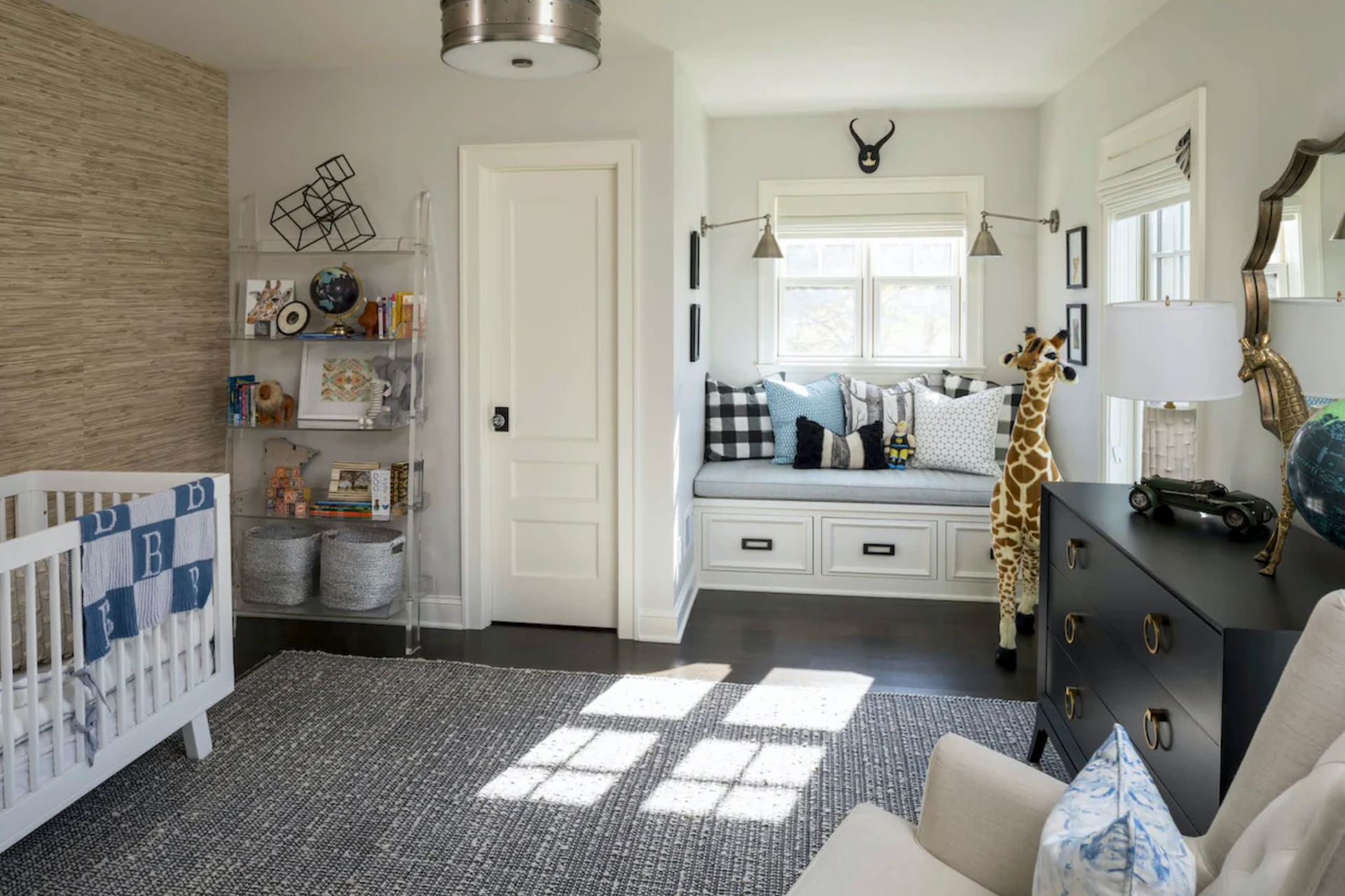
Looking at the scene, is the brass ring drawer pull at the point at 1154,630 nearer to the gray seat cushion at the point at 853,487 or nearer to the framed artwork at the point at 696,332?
the gray seat cushion at the point at 853,487

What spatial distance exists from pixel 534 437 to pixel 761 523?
122 centimetres

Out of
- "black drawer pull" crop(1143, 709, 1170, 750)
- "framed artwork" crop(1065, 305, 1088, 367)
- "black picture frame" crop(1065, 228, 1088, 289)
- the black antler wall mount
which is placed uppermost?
the black antler wall mount

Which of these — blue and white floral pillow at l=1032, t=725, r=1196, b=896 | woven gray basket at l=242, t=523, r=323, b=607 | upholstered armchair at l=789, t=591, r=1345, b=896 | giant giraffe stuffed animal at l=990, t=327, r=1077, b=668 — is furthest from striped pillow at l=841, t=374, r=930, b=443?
blue and white floral pillow at l=1032, t=725, r=1196, b=896

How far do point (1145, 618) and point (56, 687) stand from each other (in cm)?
242

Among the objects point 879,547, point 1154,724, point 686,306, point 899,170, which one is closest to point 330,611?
point 686,306

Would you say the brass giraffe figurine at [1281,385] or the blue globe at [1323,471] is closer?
the blue globe at [1323,471]

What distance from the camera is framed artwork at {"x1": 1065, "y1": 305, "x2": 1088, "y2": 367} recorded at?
4348mm

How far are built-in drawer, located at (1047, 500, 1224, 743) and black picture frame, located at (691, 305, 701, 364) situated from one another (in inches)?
89.2

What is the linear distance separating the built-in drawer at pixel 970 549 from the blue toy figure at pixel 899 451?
0.50m

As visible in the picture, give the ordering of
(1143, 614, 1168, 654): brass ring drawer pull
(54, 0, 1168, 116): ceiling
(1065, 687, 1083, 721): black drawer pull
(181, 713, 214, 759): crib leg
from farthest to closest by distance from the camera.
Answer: (54, 0, 1168, 116): ceiling
(181, 713, 214, 759): crib leg
(1065, 687, 1083, 721): black drawer pull
(1143, 614, 1168, 654): brass ring drawer pull

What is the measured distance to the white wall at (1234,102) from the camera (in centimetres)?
249

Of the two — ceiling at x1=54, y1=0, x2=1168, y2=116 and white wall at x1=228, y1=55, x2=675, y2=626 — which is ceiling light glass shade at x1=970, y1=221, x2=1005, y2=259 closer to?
ceiling at x1=54, y1=0, x2=1168, y2=116

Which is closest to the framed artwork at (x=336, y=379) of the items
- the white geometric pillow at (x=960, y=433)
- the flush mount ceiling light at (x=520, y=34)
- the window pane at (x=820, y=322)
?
the flush mount ceiling light at (x=520, y=34)

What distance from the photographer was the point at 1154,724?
2.01 m
